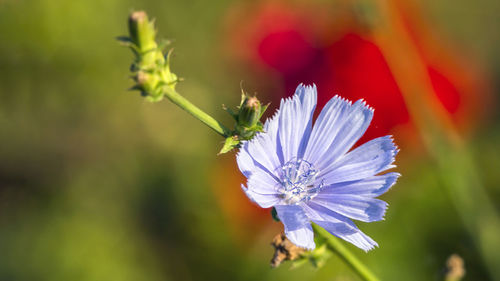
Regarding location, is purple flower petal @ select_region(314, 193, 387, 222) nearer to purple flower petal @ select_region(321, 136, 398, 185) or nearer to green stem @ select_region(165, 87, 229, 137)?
purple flower petal @ select_region(321, 136, 398, 185)

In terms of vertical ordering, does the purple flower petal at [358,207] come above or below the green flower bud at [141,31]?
below

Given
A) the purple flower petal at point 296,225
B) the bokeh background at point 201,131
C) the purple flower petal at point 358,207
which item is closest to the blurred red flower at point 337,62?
the bokeh background at point 201,131

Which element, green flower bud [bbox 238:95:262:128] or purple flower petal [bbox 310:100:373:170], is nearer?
green flower bud [bbox 238:95:262:128]

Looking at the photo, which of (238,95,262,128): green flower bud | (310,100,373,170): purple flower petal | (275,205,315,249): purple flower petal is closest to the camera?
(275,205,315,249): purple flower petal

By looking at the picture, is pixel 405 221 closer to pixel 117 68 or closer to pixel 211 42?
pixel 211 42

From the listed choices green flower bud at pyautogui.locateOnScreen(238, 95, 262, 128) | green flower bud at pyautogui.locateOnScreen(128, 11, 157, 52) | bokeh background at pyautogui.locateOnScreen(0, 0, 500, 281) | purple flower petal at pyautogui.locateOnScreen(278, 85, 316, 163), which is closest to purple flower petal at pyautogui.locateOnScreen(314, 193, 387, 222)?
purple flower petal at pyautogui.locateOnScreen(278, 85, 316, 163)

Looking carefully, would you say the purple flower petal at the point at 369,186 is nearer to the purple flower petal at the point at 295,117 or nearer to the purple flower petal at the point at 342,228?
the purple flower petal at the point at 342,228

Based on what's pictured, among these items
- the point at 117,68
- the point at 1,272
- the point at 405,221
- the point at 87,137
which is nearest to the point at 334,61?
the point at 405,221

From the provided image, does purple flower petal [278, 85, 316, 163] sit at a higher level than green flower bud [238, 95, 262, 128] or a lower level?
lower
